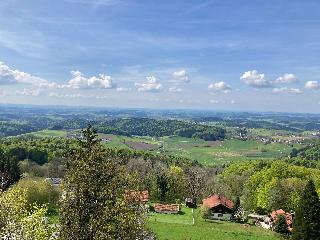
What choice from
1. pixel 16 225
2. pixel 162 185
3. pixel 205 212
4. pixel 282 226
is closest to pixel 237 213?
pixel 205 212

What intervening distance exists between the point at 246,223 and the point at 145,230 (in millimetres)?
56768

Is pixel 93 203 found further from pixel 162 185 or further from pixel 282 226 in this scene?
pixel 162 185

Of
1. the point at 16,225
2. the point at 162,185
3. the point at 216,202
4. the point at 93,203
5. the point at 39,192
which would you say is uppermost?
the point at 93,203

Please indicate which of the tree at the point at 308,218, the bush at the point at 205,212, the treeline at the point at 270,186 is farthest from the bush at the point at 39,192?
the treeline at the point at 270,186

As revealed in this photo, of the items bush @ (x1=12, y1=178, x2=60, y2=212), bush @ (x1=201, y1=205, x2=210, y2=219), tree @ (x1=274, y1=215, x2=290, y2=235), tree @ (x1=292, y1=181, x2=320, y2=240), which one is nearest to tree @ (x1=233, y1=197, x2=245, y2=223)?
bush @ (x1=201, y1=205, x2=210, y2=219)

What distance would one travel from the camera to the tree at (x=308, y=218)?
62344mm

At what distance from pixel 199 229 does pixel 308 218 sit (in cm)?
1678

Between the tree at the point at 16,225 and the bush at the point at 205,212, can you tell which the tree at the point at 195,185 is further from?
the tree at the point at 16,225

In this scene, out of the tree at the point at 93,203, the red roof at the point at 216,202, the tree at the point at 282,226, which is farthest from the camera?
the red roof at the point at 216,202

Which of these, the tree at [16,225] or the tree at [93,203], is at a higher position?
the tree at [93,203]

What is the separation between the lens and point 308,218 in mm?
62781

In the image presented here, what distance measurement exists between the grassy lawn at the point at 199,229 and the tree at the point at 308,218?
5.17m

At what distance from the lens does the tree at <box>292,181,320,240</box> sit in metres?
62.3

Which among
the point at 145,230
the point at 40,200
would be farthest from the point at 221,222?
the point at 145,230
